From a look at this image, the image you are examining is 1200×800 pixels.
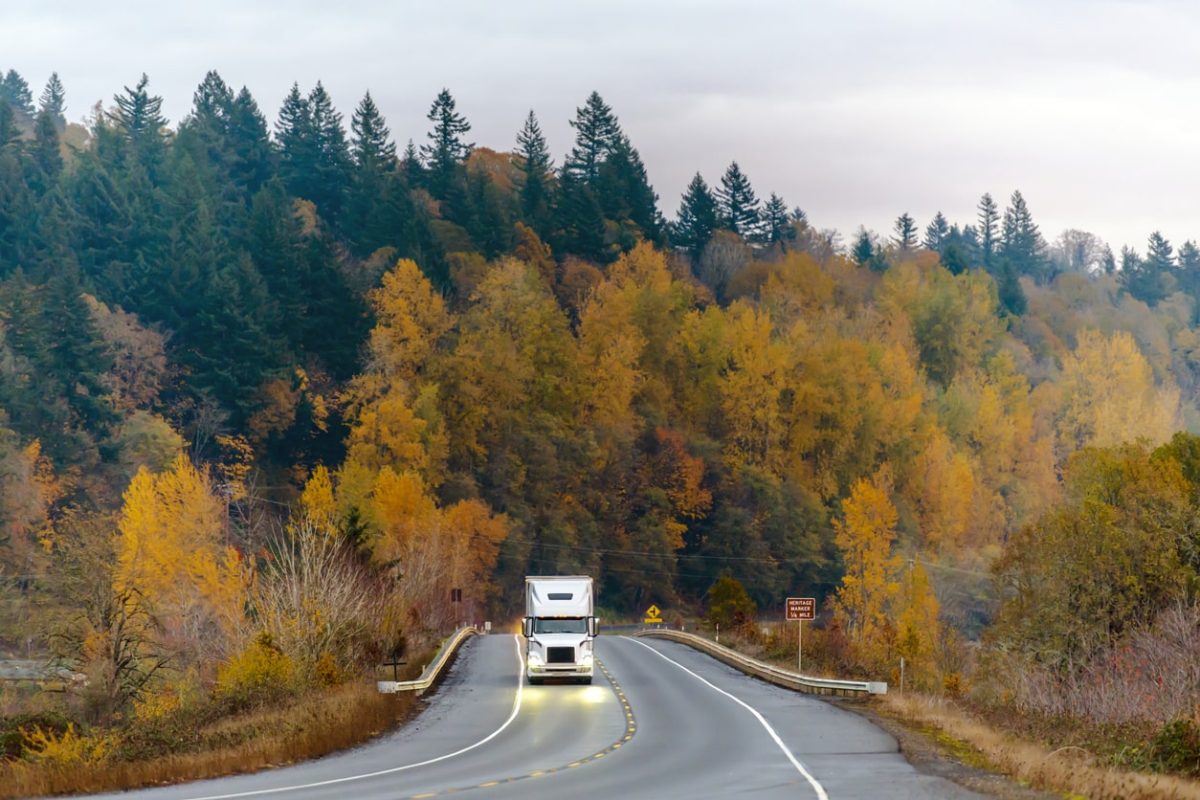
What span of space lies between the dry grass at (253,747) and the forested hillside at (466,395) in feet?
161

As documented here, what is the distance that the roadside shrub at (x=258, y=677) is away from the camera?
3962 cm

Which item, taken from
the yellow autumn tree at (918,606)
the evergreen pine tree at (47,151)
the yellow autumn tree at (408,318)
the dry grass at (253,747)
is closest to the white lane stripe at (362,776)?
the dry grass at (253,747)

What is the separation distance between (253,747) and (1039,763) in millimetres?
15319

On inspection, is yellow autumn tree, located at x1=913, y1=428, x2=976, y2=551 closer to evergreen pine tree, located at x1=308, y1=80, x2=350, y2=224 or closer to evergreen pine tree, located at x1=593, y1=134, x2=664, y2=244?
evergreen pine tree, located at x1=593, y1=134, x2=664, y2=244

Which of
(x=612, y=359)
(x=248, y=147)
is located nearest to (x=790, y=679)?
(x=612, y=359)

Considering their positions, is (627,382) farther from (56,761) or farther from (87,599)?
(56,761)

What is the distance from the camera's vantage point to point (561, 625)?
48.1m

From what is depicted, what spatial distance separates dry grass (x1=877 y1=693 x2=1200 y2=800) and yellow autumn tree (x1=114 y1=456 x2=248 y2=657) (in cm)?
5963

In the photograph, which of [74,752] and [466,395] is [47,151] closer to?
[466,395]

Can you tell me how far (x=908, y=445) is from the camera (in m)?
152

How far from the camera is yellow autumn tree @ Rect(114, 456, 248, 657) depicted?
9525cm

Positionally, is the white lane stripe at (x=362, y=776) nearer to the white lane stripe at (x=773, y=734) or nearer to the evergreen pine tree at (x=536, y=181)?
the white lane stripe at (x=773, y=734)

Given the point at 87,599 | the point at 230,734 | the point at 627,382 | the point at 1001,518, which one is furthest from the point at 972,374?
the point at 230,734

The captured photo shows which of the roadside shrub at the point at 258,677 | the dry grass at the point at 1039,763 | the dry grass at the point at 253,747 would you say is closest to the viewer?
the dry grass at the point at 1039,763
